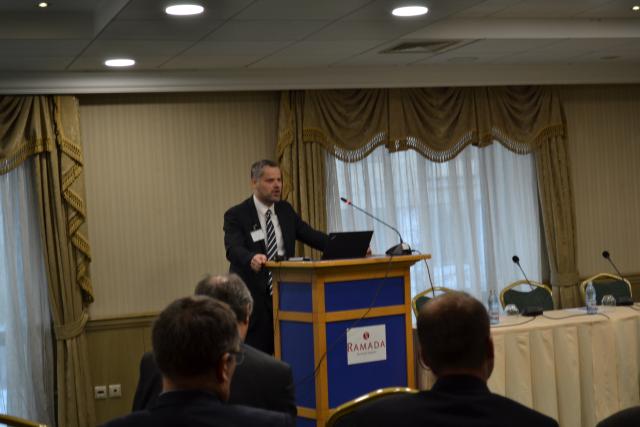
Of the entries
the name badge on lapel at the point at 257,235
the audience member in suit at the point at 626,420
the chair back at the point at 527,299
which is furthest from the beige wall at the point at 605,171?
the audience member in suit at the point at 626,420

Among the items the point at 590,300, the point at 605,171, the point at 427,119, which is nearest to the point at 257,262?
the point at 590,300

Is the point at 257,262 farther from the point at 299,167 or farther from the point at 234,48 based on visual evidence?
the point at 299,167

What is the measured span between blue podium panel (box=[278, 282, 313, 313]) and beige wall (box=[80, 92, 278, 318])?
2291 millimetres

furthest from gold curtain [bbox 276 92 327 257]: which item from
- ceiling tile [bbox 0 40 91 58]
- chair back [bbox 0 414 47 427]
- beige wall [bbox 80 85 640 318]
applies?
chair back [bbox 0 414 47 427]

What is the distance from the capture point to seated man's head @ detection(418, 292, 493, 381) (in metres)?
2.32

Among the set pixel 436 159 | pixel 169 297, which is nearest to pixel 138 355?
pixel 169 297

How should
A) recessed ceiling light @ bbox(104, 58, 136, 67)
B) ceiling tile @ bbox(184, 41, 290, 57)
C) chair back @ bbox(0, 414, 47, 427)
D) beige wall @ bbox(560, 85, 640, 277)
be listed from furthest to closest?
beige wall @ bbox(560, 85, 640, 277)
recessed ceiling light @ bbox(104, 58, 136, 67)
ceiling tile @ bbox(184, 41, 290, 57)
chair back @ bbox(0, 414, 47, 427)

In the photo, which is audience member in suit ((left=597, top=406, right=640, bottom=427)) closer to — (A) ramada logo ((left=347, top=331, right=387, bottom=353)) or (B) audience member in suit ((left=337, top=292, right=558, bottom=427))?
(B) audience member in suit ((left=337, top=292, right=558, bottom=427))

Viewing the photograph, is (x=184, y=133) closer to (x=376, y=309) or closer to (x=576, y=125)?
(x=376, y=309)

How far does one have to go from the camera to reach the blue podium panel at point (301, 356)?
553 cm

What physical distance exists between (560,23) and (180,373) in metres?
5.55

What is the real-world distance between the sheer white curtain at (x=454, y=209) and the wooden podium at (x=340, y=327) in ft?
8.53

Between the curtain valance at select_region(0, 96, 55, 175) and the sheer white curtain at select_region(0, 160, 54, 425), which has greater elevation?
the curtain valance at select_region(0, 96, 55, 175)

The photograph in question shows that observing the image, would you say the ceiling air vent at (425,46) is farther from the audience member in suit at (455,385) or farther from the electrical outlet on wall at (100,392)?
the audience member in suit at (455,385)
